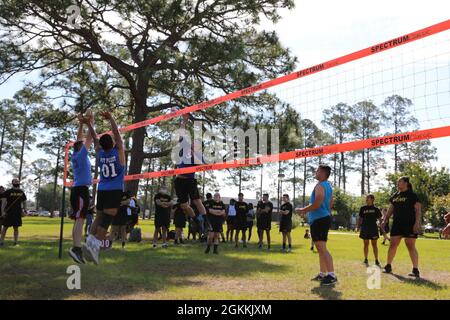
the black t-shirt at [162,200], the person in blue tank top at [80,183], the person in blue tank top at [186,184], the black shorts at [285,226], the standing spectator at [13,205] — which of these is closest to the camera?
the person in blue tank top at [80,183]

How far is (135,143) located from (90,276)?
12694 mm

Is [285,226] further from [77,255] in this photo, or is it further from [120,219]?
[77,255]

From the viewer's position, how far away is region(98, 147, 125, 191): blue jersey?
6.23 metres

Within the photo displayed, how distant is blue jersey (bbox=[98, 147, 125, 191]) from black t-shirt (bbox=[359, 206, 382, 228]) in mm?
6602

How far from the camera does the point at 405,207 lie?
8609 millimetres

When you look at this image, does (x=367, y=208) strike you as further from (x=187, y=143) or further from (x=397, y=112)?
(x=397, y=112)

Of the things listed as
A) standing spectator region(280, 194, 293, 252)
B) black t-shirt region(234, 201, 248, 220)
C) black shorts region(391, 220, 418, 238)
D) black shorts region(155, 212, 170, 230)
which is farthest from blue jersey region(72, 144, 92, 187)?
black t-shirt region(234, 201, 248, 220)

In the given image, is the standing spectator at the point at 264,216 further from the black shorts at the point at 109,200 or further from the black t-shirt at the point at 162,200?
the black shorts at the point at 109,200

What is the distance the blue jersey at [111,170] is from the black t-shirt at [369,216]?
6.60 metres

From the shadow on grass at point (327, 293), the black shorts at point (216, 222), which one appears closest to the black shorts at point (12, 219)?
the black shorts at point (216, 222)

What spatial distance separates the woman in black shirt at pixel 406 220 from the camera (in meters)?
8.36

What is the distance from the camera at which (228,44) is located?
56.3 ft

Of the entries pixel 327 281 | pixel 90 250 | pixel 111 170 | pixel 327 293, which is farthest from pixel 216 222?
pixel 90 250
